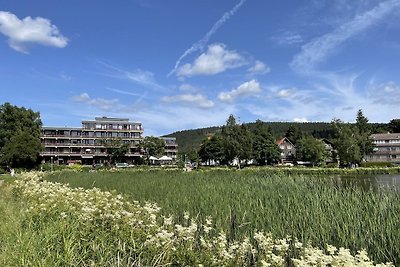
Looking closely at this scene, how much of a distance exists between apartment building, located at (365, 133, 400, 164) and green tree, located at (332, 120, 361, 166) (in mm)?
43406

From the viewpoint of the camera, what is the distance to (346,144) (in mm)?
64000

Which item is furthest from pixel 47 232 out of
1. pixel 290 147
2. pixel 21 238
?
pixel 290 147

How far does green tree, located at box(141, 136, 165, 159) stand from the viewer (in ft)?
306

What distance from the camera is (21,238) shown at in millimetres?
6203

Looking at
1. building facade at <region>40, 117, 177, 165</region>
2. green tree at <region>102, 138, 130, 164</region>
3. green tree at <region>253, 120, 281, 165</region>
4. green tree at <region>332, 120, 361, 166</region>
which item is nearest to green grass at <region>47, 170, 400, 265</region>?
green tree at <region>332, 120, 361, 166</region>

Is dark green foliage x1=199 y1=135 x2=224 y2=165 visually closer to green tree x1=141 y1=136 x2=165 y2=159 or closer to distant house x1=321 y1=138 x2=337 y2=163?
green tree x1=141 y1=136 x2=165 y2=159

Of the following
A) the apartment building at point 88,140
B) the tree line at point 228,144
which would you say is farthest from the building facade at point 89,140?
the tree line at point 228,144

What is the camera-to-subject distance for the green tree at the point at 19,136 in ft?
190

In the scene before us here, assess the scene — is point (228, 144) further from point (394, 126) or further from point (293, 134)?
point (394, 126)

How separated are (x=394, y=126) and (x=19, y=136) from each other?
4363 inches

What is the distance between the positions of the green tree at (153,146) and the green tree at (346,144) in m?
42.4

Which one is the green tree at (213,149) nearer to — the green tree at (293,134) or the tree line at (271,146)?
the tree line at (271,146)

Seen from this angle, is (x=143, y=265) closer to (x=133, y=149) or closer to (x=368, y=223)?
(x=368, y=223)

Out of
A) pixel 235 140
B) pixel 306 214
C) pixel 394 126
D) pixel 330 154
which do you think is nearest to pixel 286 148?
pixel 330 154
